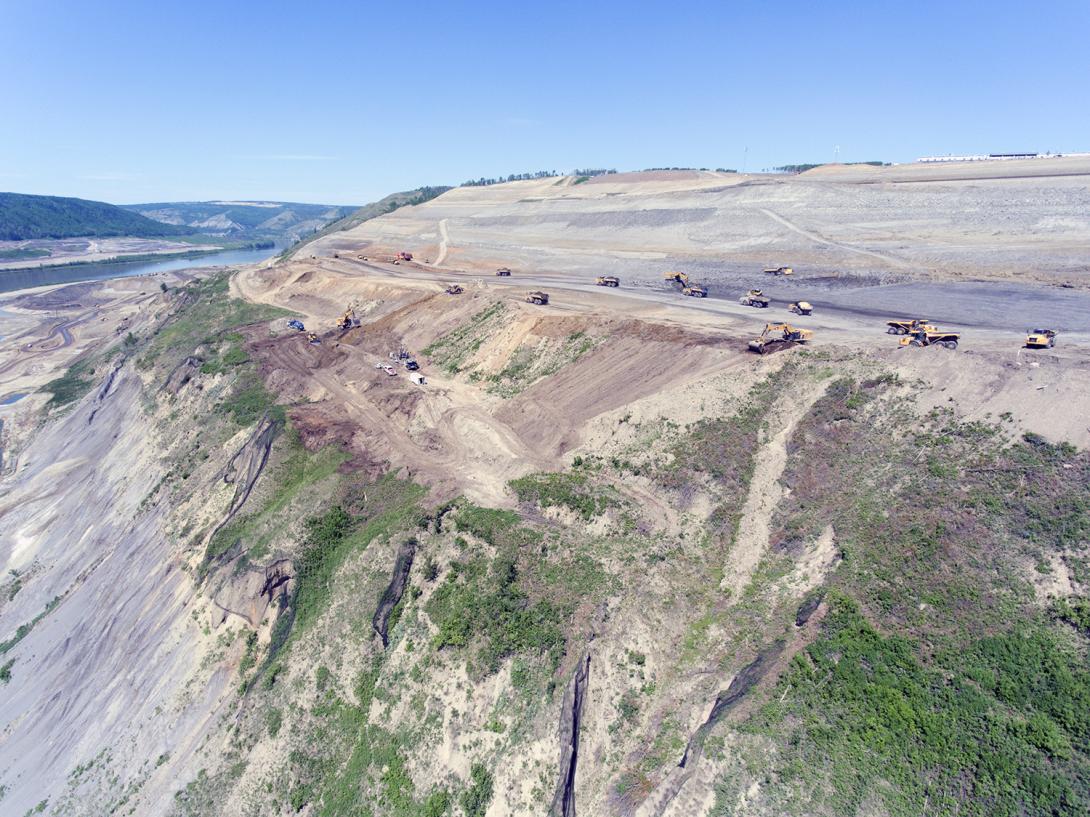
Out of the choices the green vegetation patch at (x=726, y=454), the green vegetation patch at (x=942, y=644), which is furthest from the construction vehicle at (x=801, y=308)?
the green vegetation patch at (x=942, y=644)

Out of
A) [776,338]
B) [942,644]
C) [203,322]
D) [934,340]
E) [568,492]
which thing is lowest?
[942,644]

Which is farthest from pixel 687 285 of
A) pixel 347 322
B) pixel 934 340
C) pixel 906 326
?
pixel 347 322

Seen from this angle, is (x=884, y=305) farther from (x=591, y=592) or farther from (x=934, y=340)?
(x=591, y=592)

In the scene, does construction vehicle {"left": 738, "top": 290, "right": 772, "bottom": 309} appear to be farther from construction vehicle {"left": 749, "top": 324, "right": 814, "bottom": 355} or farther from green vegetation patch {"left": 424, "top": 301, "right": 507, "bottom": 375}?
green vegetation patch {"left": 424, "top": 301, "right": 507, "bottom": 375}

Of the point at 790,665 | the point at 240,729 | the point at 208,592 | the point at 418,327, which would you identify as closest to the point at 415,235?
the point at 418,327

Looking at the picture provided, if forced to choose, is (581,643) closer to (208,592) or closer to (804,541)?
(804,541)
